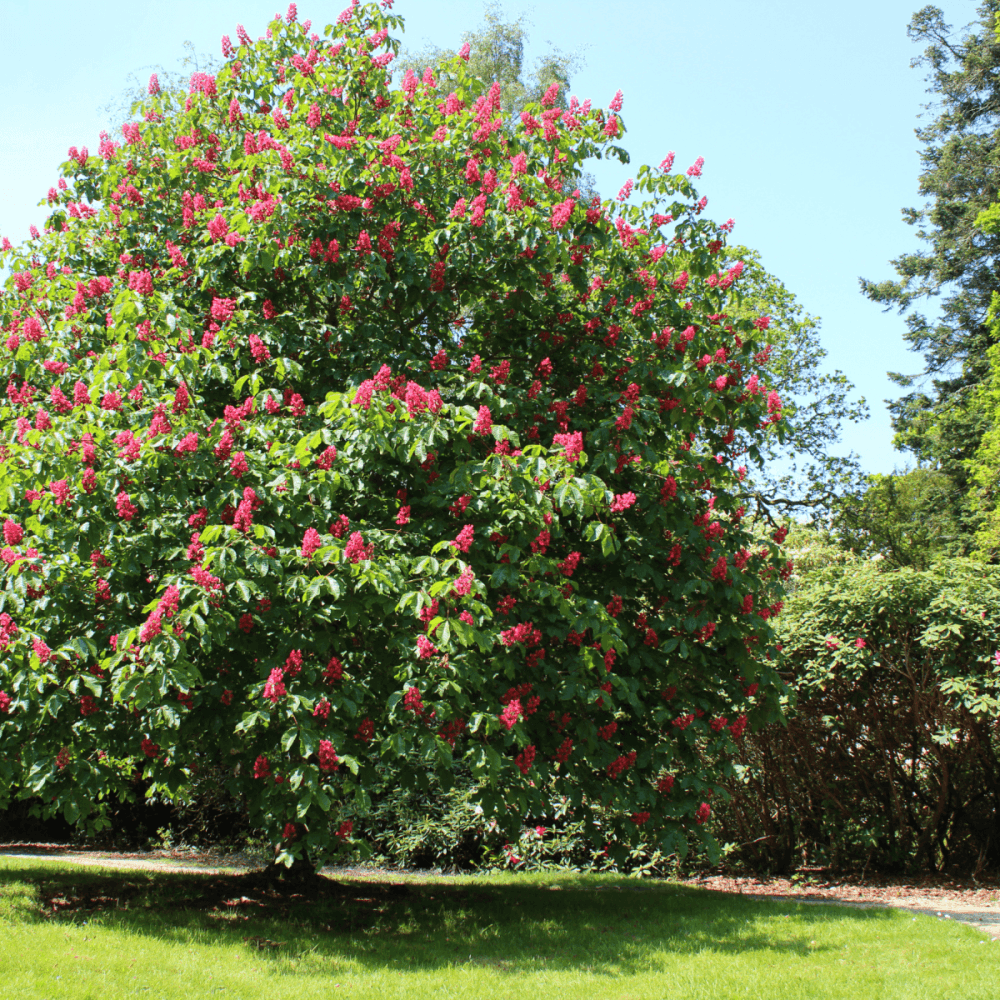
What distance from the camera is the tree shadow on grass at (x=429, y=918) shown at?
20.0 ft

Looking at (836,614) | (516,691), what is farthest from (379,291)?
(836,614)

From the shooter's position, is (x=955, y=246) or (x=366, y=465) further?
(x=955, y=246)

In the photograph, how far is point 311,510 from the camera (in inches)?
245

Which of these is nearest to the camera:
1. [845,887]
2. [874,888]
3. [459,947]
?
[459,947]

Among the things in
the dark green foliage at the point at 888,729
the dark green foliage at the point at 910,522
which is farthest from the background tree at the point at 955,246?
the dark green foliage at the point at 888,729

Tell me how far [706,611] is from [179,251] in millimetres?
5415

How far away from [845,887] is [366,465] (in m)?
7.18

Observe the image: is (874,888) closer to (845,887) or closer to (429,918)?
(845,887)

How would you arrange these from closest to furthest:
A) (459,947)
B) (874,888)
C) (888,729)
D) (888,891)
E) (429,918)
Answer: (459,947) < (429,918) < (888,891) < (874,888) < (888,729)

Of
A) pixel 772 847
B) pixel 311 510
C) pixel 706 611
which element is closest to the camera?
pixel 311 510

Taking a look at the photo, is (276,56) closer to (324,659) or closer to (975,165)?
(324,659)

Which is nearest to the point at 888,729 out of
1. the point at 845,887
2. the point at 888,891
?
the point at 888,891

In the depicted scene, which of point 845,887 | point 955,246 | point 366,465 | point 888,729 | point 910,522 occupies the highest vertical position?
point 955,246

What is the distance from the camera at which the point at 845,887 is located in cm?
952
